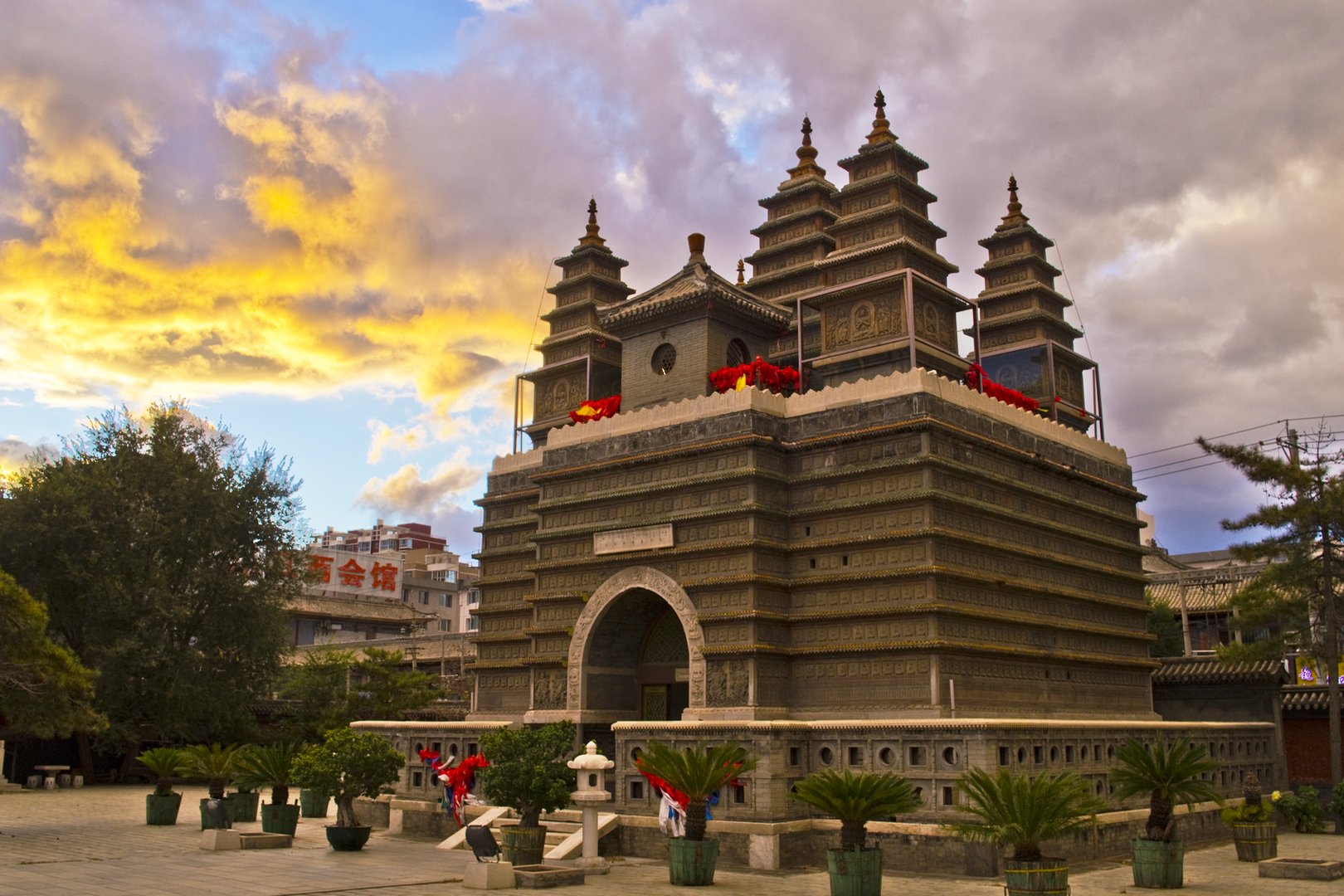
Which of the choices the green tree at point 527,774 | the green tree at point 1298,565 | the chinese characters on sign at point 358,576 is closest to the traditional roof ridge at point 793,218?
the green tree at point 1298,565

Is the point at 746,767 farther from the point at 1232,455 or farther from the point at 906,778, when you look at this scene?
the point at 1232,455

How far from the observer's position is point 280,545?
42.8 meters

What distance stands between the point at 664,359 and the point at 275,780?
13.2 meters

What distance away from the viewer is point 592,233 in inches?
1503

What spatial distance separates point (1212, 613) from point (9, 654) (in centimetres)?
4974

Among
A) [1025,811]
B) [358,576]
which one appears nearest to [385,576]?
[358,576]

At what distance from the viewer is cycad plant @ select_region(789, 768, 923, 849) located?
16234 mm

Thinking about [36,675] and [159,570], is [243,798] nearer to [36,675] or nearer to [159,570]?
[36,675]

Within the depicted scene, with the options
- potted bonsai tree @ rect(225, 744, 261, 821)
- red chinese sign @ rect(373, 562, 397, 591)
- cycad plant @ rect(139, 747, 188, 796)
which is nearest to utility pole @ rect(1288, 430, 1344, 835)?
potted bonsai tree @ rect(225, 744, 261, 821)

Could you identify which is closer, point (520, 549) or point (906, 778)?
point (906, 778)

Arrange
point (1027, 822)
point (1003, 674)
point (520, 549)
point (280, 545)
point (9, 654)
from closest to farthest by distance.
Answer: point (1027, 822) < point (1003, 674) < point (9, 654) < point (520, 549) < point (280, 545)

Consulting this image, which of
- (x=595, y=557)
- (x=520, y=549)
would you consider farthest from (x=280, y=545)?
(x=595, y=557)

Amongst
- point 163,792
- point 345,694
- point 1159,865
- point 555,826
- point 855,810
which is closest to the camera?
point 855,810

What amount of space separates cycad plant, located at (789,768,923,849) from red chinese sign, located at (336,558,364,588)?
209 feet
